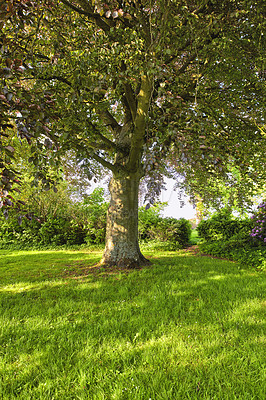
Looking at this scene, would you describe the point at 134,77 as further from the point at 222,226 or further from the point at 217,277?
the point at 222,226

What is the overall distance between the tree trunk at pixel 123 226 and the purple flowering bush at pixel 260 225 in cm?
397

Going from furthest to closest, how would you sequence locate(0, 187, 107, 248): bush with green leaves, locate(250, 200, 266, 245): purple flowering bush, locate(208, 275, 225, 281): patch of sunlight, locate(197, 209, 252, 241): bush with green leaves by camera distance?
locate(0, 187, 107, 248): bush with green leaves < locate(197, 209, 252, 241): bush with green leaves < locate(250, 200, 266, 245): purple flowering bush < locate(208, 275, 225, 281): patch of sunlight

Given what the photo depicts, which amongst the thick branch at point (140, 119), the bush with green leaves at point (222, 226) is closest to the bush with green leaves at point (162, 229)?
the bush with green leaves at point (222, 226)

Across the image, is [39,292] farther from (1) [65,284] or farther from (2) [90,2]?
(2) [90,2]

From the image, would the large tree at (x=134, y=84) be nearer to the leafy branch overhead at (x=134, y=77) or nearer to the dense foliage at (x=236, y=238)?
the leafy branch overhead at (x=134, y=77)

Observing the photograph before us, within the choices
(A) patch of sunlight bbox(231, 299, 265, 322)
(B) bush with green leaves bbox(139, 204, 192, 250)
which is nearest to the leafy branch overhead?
(A) patch of sunlight bbox(231, 299, 265, 322)

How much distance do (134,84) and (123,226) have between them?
12.1ft

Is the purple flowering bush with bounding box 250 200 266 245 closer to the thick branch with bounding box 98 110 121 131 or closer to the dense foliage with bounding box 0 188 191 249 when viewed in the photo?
the dense foliage with bounding box 0 188 191 249

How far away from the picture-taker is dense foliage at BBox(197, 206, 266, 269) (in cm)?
713

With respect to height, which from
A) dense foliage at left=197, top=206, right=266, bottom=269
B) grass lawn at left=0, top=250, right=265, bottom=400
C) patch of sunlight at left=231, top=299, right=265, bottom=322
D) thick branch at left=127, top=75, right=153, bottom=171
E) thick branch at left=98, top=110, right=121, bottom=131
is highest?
thick branch at left=98, top=110, right=121, bottom=131

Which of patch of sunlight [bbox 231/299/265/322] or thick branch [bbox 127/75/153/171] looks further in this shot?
thick branch [bbox 127/75/153/171]

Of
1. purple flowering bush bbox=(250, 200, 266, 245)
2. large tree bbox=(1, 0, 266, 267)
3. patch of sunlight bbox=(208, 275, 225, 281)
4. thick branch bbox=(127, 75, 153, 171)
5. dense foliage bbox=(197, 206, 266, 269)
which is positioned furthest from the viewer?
purple flowering bush bbox=(250, 200, 266, 245)

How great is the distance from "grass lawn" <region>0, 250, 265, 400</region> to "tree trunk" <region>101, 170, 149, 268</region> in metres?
1.47

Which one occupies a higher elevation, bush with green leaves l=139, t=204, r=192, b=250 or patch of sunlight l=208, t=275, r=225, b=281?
bush with green leaves l=139, t=204, r=192, b=250
